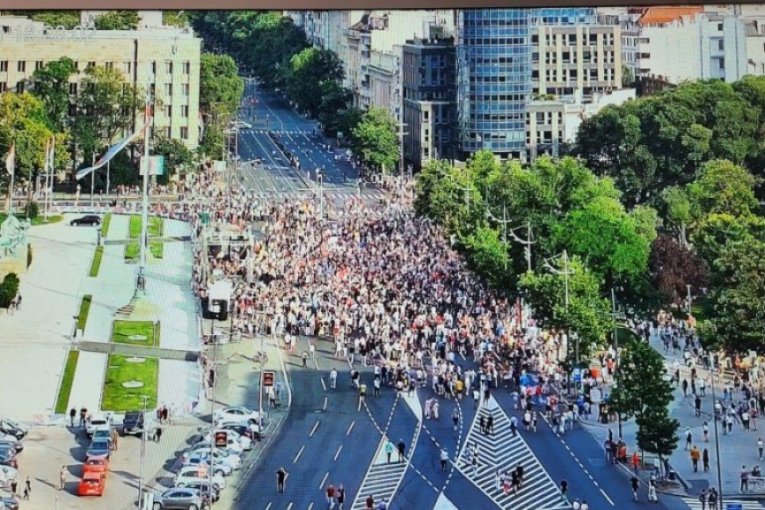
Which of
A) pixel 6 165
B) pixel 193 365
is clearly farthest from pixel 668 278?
pixel 6 165

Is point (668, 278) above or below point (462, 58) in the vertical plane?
below

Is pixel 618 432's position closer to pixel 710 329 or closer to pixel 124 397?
pixel 710 329

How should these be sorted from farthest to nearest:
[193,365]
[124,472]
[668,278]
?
1. [668,278]
2. [193,365]
3. [124,472]

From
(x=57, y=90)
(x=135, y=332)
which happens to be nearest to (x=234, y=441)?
(x=135, y=332)

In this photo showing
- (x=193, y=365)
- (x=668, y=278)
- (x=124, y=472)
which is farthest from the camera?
(x=668, y=278)

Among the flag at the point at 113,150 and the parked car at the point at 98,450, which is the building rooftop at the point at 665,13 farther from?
the parked car at the point at 98,450

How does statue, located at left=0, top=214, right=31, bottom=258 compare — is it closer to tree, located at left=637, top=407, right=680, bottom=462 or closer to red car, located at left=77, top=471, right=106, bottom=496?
red car, located at left=77, top=471, right=106, bottom=496

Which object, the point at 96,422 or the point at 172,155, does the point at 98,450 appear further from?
the point at 172,155
